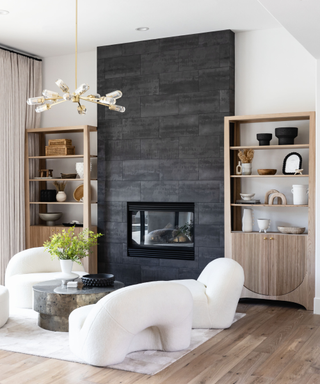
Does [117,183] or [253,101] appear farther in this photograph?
[117,183]

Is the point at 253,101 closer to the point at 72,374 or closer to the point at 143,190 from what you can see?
the point at 143,190

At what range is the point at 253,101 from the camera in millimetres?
5781

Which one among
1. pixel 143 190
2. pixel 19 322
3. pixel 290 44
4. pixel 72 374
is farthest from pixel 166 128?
pixel 72 374

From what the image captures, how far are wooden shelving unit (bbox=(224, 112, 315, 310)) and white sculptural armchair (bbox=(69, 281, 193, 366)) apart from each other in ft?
5.79

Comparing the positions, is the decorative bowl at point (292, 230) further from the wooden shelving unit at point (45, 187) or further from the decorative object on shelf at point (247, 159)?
the wooden shelving unit at point (45, 187)

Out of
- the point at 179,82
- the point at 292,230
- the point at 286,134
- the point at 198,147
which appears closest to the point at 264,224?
the point at 292,230

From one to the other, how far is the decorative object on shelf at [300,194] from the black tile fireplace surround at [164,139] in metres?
0.84

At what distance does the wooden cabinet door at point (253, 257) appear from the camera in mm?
5371

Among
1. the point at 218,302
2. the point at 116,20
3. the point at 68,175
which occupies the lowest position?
the point at 218,302

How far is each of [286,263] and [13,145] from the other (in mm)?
3657

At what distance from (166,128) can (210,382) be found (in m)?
3.42

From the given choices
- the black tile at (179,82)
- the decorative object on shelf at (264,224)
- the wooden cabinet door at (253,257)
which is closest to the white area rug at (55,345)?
the wooden cabinet door at (253,257)

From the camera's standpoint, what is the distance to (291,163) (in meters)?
5.41

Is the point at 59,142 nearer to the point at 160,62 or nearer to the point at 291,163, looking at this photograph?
the point at 160,62
